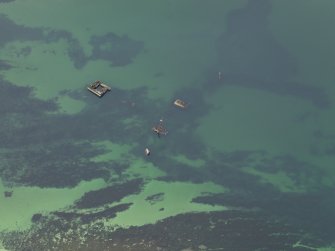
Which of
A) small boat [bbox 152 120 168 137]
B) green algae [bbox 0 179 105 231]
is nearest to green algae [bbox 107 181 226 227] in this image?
green algae [bbox 0 179 105 231]

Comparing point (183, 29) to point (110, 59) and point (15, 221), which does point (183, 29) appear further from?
point (15, 221)

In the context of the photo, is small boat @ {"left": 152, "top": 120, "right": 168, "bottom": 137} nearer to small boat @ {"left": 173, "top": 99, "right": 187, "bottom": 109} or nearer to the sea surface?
the sea surface

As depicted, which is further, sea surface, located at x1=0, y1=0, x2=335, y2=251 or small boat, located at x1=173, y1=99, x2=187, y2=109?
small boat, located at x1=173, y1=99, x2=187, y2=109

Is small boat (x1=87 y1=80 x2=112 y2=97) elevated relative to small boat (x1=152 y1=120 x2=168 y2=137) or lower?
elevated

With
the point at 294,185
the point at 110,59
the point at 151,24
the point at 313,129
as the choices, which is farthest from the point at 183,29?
the point at 294,185

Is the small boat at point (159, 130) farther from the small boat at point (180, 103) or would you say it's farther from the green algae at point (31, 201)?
the green algae at point (31, 201)
